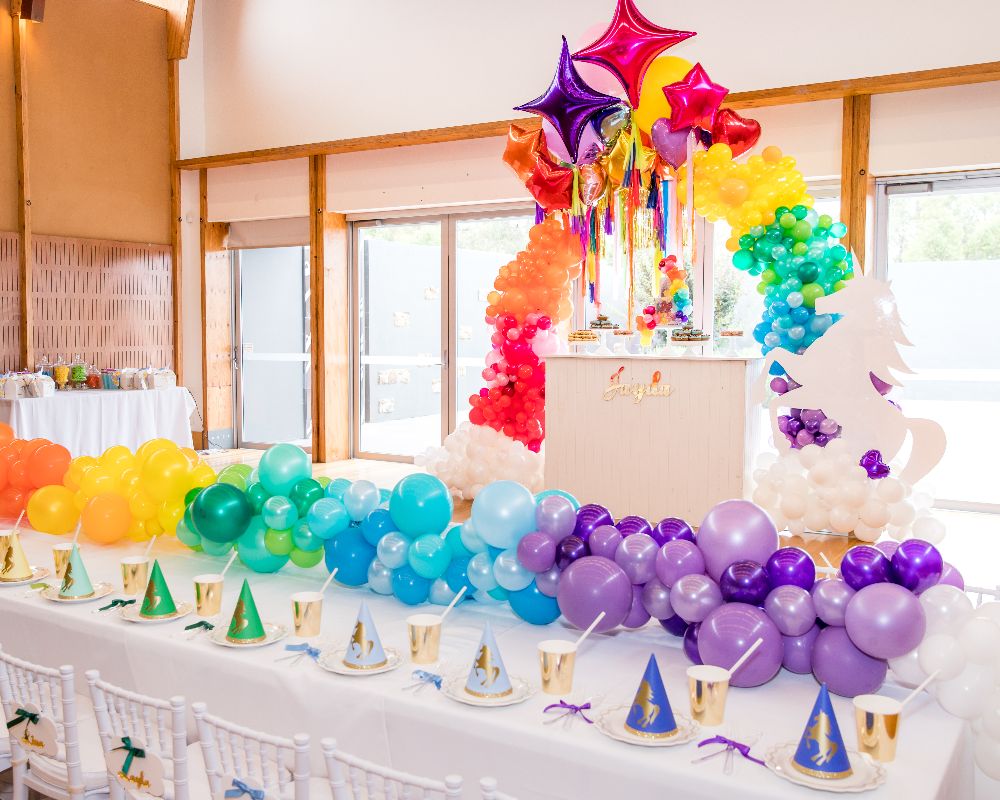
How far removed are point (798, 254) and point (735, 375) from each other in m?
0.75

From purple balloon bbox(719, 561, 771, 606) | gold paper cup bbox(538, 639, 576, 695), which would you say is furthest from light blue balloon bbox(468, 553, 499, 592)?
purple balloon bbox(719, 561, 771, 606)

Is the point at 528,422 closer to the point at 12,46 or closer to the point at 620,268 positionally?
the point at 620,268

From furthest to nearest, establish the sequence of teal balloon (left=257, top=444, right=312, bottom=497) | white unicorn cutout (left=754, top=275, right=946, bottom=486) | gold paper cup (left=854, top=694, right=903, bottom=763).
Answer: white unicorn cutout (left=754, top=275, right=946, bottom=486) < teal balloon (left=257, top=444, right=312, bottom=497) < gold paper cup (left=854, top=694, right=903, bottom=763)

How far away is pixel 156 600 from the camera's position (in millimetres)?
2391

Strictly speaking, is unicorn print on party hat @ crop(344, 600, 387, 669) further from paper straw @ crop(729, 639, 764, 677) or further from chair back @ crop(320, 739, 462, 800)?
paper straw @ crop(729, 639, 764, 677)

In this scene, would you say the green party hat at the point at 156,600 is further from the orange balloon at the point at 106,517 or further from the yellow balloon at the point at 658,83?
the yellow balloon at the point at 658,83

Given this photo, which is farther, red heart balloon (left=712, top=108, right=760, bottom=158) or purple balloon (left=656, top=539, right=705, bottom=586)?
red heart balloon (left=712, top=108, right=760, bottom=158)

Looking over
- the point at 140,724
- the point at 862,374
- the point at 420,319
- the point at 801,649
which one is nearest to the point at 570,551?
the point at 801,649

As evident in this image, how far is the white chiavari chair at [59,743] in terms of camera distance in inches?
75.7

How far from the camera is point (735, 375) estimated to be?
549cm

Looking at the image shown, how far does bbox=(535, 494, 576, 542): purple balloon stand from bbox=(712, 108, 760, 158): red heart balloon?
3835 mm

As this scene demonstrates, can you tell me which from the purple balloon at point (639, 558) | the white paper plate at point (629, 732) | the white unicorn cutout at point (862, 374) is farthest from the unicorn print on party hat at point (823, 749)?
the white unicorn cutout at point (862, 374)

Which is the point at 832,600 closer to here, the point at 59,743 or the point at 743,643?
the point at 743,643

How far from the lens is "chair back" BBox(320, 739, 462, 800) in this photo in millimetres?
1392
